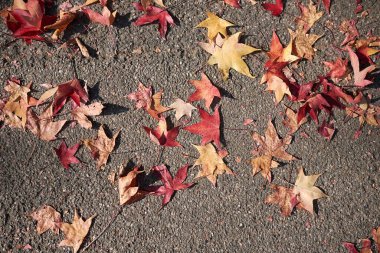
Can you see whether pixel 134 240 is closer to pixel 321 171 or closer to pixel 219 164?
pixel 219 164

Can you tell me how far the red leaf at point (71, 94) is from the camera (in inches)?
91.0

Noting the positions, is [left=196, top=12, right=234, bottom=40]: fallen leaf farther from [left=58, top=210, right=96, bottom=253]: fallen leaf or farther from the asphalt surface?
[left=58, top=210, right=96, bottom=253]: fallen leaf

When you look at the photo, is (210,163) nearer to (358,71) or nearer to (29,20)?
(358,71)

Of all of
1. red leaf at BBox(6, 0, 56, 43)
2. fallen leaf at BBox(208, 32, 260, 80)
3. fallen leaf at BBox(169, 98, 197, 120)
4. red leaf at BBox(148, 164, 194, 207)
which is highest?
red leaf at BBox(6, 0, 56, 43)

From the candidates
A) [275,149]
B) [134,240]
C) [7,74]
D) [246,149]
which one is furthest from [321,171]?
[7,74]

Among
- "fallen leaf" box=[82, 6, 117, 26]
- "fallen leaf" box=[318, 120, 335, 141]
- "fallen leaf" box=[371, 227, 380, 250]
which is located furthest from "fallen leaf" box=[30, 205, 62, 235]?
"fallen leaf" box=[371, 227, 380, 250]

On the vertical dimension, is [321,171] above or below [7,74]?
below

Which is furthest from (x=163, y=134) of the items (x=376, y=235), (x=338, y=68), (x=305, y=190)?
(x=376, y=235)

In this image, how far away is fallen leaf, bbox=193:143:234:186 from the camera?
2.39m

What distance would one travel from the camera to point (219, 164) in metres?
2.41

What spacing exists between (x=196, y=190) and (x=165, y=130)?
442mm

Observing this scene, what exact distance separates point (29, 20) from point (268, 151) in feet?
5.65

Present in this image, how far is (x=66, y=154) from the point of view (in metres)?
2.33

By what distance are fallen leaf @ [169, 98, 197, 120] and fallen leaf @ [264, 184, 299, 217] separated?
74 cm
